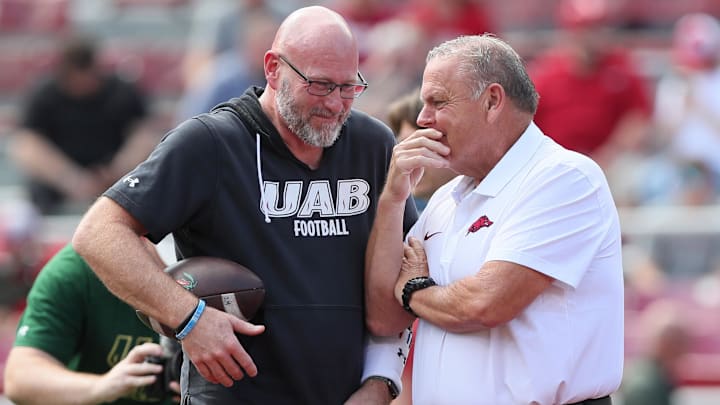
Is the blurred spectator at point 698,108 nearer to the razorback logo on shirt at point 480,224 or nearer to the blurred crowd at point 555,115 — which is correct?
the blurred crowd at point 555,115

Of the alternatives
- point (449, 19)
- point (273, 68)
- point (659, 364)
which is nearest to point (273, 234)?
point (273, 68)

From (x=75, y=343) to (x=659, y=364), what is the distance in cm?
451

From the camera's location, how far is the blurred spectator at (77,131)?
10.5 metres

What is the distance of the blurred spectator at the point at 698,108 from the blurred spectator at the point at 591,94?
62cm

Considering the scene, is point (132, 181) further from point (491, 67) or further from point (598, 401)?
point (598, 401)

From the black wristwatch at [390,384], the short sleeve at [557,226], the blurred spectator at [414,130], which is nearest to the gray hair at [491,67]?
the short sleeve at [557,226]

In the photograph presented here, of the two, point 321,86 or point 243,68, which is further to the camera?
point 243,68

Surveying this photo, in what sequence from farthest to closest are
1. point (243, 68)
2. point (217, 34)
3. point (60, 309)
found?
point (217, 34)
point (243, 68)
point (60, 309)

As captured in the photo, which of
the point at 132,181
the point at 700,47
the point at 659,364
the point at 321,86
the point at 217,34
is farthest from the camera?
the point at 217,34

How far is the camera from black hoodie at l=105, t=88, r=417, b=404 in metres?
4.54

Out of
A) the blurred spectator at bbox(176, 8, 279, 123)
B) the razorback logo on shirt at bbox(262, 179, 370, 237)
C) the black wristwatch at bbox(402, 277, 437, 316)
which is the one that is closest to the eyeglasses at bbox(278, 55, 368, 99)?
the razorback logo on shirt at bbox(262, 179, 370, 237)

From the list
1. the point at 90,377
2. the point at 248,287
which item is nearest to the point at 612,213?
the point at 248,287

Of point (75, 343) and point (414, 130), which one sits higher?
point (414, 130)

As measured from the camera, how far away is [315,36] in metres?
4.61
